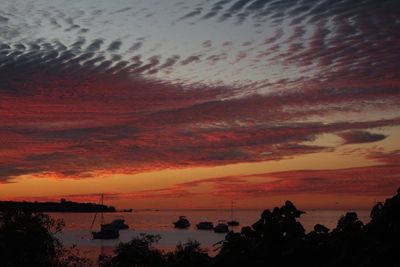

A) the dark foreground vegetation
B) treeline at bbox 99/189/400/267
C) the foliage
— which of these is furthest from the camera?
the foliage

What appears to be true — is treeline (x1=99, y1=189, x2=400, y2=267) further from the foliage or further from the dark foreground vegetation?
the foliage

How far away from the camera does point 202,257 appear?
780 cm

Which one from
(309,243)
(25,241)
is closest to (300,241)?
(309,243)

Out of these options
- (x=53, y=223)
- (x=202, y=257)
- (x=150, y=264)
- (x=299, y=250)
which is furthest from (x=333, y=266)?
(x=53, y=223)

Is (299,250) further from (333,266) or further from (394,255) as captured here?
(394,255)

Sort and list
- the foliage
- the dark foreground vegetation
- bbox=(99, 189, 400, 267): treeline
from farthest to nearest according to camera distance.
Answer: the foliage < bbox=(99, 189, 400, 267): treeline < the dark foreground vegetation

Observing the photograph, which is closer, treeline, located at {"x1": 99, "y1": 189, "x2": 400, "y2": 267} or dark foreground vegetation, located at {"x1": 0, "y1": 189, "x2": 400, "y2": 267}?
dark foreground vegetation, located at {"x1": 0, "y1": 189, "x2": 400, "y2": 267}

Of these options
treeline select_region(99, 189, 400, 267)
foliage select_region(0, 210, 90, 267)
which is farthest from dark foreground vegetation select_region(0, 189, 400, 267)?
foliage select_region(0, 210, 90, 267)

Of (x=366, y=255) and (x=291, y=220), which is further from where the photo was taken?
(x=291, y=220)

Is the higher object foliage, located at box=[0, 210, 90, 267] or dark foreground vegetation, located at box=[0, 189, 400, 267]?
dark foreground vegetation, located at box=[0, 189, 400, 267]

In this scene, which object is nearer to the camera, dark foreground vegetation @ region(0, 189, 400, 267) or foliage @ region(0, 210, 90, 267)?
dark foreground vegetation @ region(0, 189, 400, 267)

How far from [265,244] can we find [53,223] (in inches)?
1635

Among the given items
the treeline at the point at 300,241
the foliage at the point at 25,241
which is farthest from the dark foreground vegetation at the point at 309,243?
the foliage at the point at 25,241

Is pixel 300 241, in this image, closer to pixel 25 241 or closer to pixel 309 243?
pixel 309 243
